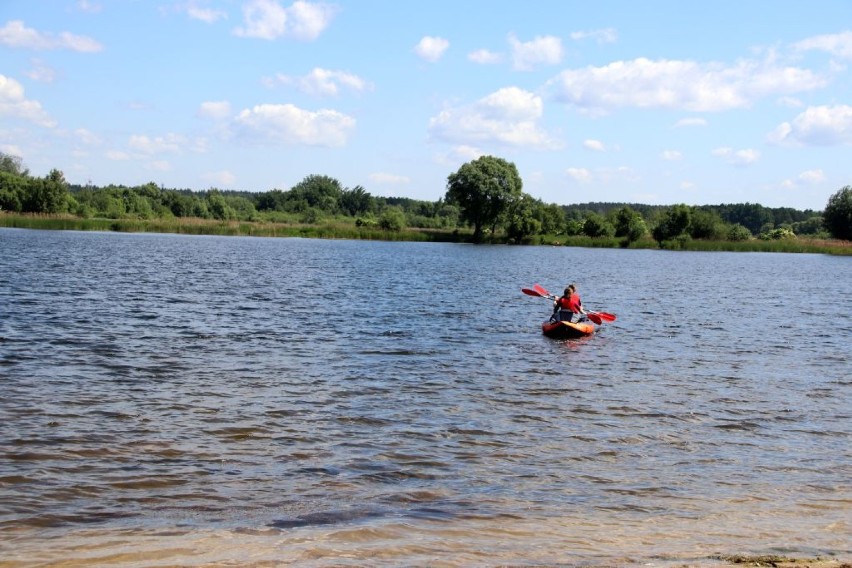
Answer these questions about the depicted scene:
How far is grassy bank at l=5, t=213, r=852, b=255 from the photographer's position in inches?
3337

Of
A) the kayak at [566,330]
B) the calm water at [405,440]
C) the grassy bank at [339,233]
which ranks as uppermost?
the grassy bank at [339,233]

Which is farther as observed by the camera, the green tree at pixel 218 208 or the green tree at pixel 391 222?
the green tree at pixel 218 208

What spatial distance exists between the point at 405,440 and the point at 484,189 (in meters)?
89.5

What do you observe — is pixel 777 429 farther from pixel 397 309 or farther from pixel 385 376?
pixel 397 309

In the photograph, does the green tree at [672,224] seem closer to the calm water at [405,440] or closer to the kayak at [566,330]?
the calm water at [405,440]

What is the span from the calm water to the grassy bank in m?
68.4

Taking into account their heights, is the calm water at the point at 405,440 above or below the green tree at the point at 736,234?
below

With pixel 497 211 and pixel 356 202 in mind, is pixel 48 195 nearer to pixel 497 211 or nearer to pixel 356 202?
pixel 497 211

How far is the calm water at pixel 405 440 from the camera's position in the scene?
6.80 meters

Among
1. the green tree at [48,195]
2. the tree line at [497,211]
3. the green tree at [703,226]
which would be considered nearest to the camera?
the green tree at [48,195]

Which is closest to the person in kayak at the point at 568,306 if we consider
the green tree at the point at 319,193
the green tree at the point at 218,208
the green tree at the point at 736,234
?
the green tree at the point at 736,234

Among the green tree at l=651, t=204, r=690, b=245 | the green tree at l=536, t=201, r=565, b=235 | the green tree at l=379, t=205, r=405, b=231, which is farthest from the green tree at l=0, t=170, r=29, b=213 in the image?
the green tree at l=651, t=204, r=690, b=245

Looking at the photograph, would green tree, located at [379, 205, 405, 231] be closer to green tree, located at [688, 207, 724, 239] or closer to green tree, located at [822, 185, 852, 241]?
green tree, located at [688, 207, 724, 239]

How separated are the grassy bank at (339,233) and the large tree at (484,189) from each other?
144 inches
